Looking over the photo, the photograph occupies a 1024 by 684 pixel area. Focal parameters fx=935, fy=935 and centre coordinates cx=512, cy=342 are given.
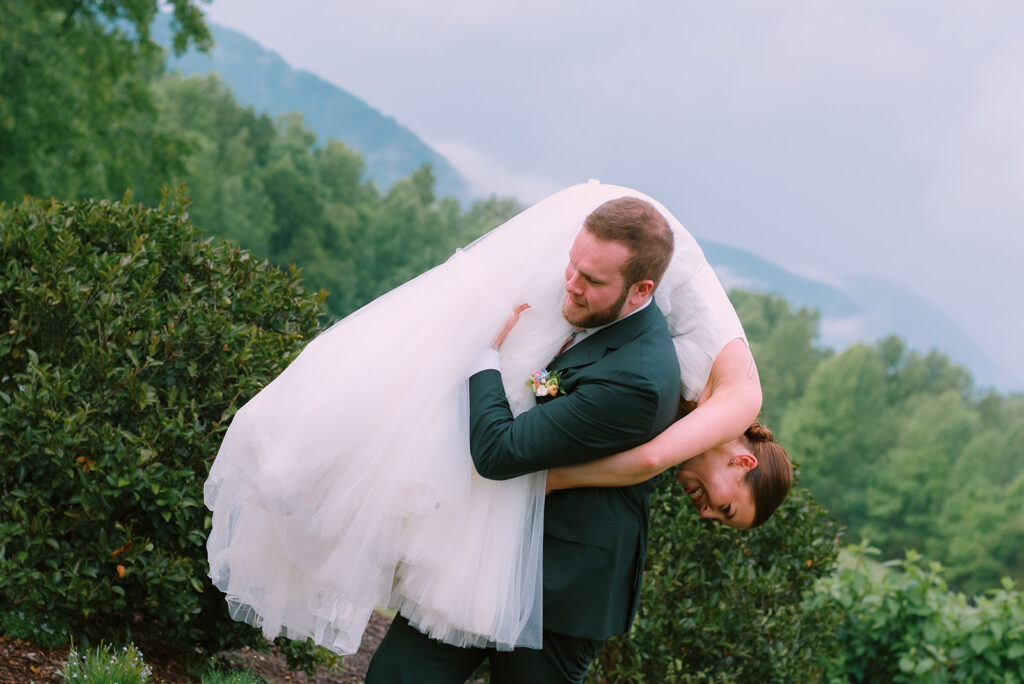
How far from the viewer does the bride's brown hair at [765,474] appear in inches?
127

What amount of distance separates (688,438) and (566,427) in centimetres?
41

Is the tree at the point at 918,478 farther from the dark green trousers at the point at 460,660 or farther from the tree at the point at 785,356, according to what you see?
the dark green trousers at the point at 460,660

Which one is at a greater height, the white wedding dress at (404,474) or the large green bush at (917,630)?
the white wedding dress at (404,474)

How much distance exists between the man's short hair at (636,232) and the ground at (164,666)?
2.85 meters

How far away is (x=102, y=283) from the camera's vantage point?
13.9ft

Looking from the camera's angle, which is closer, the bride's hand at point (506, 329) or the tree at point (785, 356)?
the bride's hand at point (506, 329)

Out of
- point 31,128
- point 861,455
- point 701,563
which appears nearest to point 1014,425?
point 861,455

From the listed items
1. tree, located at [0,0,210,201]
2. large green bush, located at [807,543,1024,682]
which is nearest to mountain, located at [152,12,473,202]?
tree, located at [0,0,210,201]

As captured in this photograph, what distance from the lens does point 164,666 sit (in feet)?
14.4

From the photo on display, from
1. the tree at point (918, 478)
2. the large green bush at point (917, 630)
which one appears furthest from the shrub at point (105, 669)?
the tree at point (918, 478)

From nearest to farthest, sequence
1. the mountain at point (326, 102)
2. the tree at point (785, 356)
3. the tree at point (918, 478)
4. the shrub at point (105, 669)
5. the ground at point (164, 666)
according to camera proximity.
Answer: the shrub at point (105, 669)
the ground at point (164, 666)
the tree at point (918, 478)
the tree at point (785, 356)
the mountain at point (326, 102)

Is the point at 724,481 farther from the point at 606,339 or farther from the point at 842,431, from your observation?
the point at 842,431

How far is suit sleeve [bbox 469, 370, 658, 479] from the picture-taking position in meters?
2.70

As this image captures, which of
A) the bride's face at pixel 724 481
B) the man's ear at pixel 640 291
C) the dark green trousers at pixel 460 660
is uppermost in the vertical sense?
the man's ear at pixel 640 291
